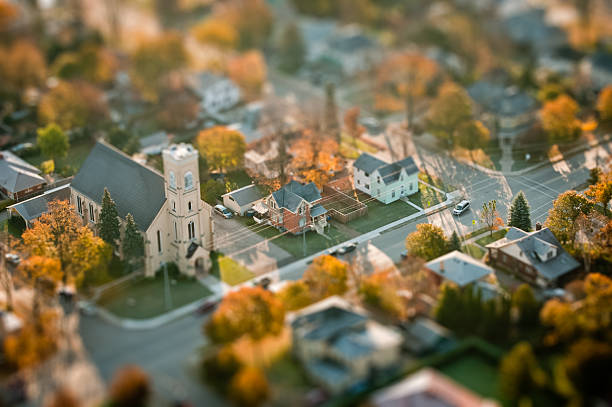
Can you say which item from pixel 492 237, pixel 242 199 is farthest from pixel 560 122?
pixel 242 199

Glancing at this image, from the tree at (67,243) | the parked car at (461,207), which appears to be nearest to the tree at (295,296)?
the tree at (67,243)

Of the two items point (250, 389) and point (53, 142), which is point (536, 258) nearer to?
point (250, 389)

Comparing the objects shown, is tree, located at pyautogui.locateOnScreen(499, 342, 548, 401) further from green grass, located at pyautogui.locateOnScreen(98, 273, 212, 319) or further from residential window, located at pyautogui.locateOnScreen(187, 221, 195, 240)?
residential window, located at pyautogui.locateOnScreen(187, 221, 195, 240)

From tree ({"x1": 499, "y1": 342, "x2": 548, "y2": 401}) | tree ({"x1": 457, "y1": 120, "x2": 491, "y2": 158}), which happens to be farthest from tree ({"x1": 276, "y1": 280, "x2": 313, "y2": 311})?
tree ({"x1": 457, "y1": 120, "x2": 491, "y2": 158})

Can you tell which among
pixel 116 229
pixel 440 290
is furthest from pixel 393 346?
pixel 116 229

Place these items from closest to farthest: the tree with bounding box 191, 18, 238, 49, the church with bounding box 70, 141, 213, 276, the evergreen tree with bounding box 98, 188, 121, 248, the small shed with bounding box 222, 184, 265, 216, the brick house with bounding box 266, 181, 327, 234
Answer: the church with bounding box 70, 141, 213, 276, the evergreen tree with bounding box 98, 188, 121, 248, the brick house with bounding box 266, 181, 327, 234, the small shed with bounding box 222, 184, 265, 216, the tree with bounding box 191, 18, 238, 49
